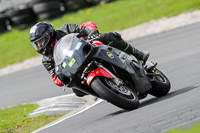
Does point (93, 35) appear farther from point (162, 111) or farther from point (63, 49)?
point (162, 111)

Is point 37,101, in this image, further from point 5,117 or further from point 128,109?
point 128,109

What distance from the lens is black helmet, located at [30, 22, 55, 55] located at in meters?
7.55

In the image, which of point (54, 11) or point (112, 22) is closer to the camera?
point (112, 22)

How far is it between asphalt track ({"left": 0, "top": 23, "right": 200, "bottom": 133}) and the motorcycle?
0.85 ft

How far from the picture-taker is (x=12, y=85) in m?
15.4

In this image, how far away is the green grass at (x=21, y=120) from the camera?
8.73 meters

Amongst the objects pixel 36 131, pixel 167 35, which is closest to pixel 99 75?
pixel 36 131

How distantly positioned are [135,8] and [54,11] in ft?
15.4

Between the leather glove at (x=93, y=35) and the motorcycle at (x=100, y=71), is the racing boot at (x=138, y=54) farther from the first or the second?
the leather glove at (x=93, y=35)

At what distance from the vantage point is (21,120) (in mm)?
9469

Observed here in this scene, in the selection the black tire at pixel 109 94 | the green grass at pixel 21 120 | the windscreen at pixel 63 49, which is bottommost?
the green grass at pixel 21 120

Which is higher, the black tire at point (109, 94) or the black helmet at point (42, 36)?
the black helmet at point (42, 36)

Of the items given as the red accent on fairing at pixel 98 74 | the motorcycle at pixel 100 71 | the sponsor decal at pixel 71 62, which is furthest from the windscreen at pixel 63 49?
the red accent on fairing at pixel 98 74

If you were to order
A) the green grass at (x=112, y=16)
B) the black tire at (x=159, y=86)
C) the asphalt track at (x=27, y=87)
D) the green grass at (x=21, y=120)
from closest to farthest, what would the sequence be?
the black tire at (x=159, y=86)
the green grass at (x=21, y=120)
the asphalt track at (x=27, y=87)
the green grass at (x=112, y=16)
